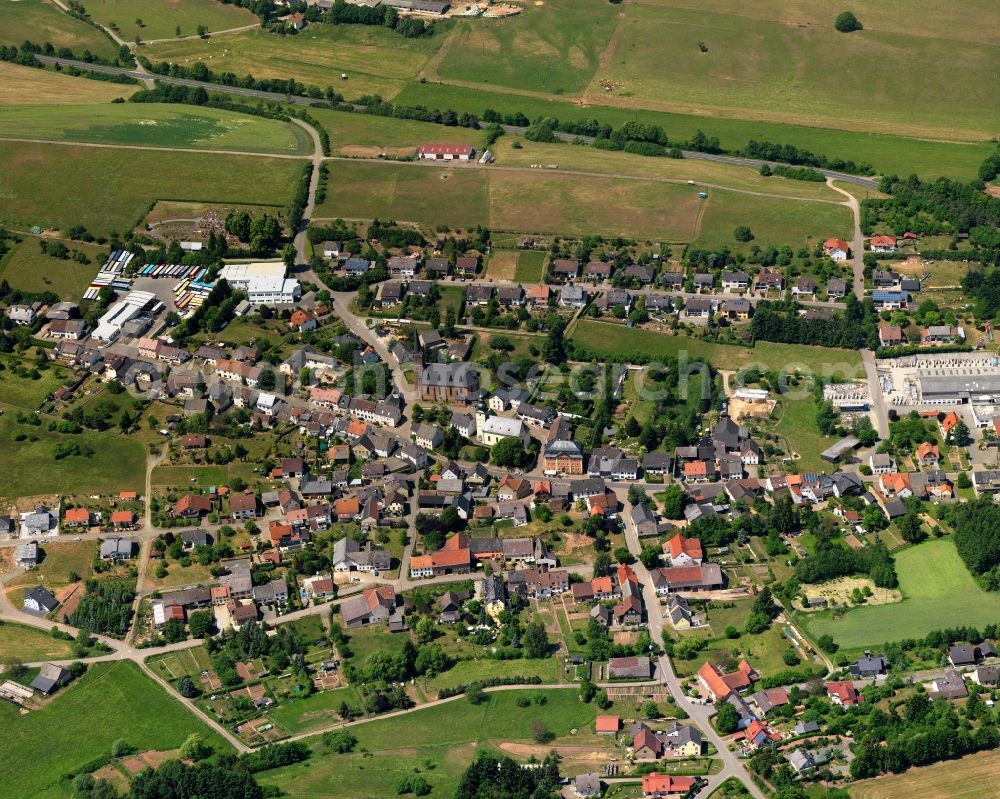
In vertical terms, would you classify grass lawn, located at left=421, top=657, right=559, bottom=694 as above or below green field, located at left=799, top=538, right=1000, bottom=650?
below

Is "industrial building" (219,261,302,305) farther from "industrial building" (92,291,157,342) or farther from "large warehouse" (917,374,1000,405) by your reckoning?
"large warehouse" (917,374,1000,405)

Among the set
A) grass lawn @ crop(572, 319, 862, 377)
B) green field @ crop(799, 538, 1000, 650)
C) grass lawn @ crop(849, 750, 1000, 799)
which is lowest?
grass lawn @ crop(849, 750, 1000, 799)

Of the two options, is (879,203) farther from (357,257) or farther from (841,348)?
(357,257)

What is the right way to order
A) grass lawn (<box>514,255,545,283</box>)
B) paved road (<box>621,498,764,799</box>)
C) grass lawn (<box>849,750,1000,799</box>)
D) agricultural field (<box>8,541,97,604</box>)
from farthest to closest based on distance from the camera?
1. grass lawn (<box>514,255,545,283</box>)
2. agricultural field (<box>8,541,97,604</box>)
3. paved road (<box>621,498,764,799</box>)
4. grass lawn (<box>849,750,1000,799</box>)

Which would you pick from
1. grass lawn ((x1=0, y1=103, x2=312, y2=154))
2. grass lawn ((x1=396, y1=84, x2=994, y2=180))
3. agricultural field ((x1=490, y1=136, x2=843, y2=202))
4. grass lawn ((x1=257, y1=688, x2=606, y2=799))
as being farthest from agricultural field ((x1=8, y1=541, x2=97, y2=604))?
grass lawn ((x1=396, y1=84, x2=994, y2=180))

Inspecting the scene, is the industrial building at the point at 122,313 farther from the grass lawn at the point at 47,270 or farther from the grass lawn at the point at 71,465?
the grass lawn at the point at 71,465

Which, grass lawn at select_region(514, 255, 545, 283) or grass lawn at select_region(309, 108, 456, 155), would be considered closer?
grass lawn at select_region(514, 255, 545, 283)

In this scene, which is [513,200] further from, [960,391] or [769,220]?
[960,391]
